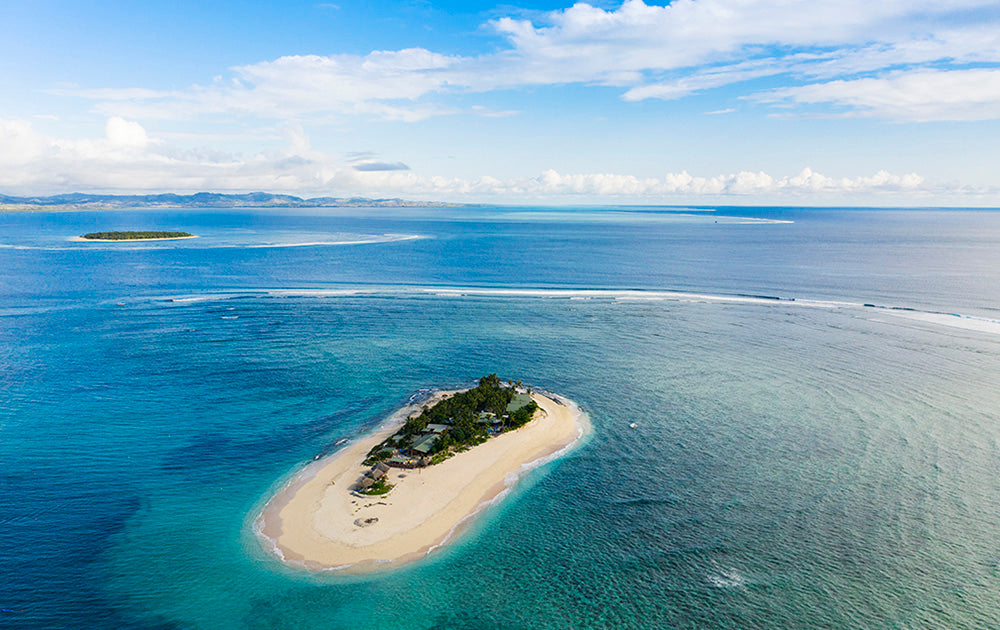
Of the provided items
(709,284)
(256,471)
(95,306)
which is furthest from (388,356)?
(709,284)

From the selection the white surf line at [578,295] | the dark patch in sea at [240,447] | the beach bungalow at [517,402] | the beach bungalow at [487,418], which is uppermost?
the white surf line at [578,295]

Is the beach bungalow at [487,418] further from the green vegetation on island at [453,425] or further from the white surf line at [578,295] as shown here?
the white surf line at [578,295]

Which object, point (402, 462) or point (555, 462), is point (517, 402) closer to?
point (555, 462)

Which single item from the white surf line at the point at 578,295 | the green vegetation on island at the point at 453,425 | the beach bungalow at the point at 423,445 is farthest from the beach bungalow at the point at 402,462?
the white surf line at the point at 578,295

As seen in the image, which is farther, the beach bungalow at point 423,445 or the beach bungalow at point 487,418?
the beach bungalow at point 487,418

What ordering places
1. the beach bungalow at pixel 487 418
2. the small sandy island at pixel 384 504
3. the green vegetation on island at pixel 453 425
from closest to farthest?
1. the small sandy island at pixel 384 504
2. the green vegetation on island at pixel 453 425
3. the beach bungalow at pixel 487 418
